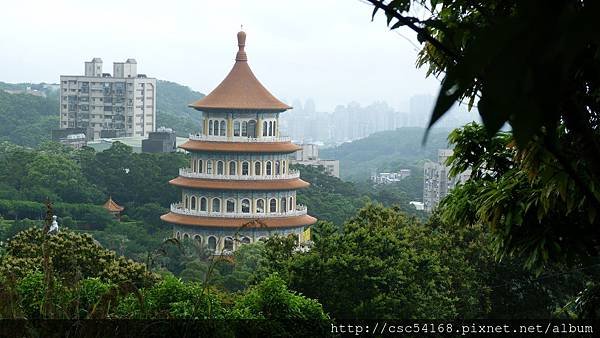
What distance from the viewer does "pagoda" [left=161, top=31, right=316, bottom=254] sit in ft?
106

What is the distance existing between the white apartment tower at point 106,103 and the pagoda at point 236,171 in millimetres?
36608

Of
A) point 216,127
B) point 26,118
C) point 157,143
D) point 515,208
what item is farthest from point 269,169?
point 26,118

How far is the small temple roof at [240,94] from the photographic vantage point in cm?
3297

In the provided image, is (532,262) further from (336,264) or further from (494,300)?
(494,300)

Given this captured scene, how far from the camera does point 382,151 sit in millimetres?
117188

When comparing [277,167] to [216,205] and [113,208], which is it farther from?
[113,208]

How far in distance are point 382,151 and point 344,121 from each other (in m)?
58.4

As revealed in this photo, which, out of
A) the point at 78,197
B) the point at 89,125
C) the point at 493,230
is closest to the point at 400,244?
the point at 493,230

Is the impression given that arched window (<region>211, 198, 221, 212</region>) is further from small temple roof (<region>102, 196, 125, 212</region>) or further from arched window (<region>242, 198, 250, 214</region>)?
small temple roof (<region>102, 196, 125, 212</region>)

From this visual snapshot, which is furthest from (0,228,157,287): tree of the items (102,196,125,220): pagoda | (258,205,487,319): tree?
(102,196,125,220): pagoda

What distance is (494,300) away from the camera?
13789 mm

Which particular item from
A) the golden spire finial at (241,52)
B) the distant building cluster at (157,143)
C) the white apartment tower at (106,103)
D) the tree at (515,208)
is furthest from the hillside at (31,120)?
the tree at (515,208)

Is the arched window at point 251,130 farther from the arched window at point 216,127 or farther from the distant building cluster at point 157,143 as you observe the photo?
the distant building cluster at point 157,143

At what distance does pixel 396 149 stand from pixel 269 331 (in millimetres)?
108535
